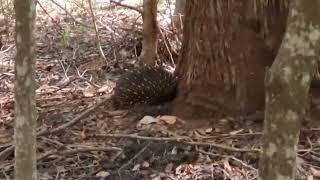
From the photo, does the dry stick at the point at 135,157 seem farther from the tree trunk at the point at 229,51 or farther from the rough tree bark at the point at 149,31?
the rough tree bark at the point at 149,31

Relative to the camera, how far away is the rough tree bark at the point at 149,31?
5.77 meters

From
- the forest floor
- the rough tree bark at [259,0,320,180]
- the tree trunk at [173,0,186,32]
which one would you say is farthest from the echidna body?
the rough tree bark at [259,0,320,180]

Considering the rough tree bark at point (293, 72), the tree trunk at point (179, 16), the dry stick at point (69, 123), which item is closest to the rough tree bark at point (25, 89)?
the rough tree bark at point (293, 72)

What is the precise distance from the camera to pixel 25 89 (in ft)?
8.13

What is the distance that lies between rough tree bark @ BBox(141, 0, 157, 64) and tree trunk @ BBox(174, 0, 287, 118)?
1.32m

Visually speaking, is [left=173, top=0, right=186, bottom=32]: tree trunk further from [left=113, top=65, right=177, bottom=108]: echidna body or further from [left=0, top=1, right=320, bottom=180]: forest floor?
[left=113, top=65, right=177, bottom=108]: echidna body

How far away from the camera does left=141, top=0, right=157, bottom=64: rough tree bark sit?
577cm

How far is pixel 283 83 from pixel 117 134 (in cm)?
235

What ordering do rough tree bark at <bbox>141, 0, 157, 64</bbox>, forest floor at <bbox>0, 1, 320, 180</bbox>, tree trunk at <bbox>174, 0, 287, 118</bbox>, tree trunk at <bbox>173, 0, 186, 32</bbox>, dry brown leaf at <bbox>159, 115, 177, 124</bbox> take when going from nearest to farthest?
forest floor at <bbox>0, 1, 320, 180</bbox>
tree trunk at <bbox>174, 0, 287, 118</bbox>
dry brown leaf at <bbox>159, 115, 177, 124</bbox>
rough tree bark at <bbox>141, 0, 157, 64</bbox>
tree trunk at <bbox>173, 0, 186, 32</bbox>

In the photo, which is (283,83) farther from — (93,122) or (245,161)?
(93,122)

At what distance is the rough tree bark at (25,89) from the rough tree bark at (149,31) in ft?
10.9

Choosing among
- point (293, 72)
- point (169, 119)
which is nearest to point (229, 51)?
point (169, 119)

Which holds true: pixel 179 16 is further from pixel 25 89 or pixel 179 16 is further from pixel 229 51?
pixel 25 89

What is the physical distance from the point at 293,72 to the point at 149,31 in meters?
3.93
